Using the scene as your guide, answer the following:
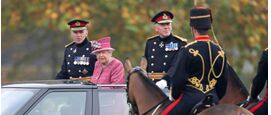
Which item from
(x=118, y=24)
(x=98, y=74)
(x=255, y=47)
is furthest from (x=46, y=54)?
(x=98, y=74)

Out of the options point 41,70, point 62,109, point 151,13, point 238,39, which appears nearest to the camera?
point 62,109

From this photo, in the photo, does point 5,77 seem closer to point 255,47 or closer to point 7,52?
point 7,52

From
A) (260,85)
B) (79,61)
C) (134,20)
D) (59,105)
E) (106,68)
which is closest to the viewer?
(260,85)

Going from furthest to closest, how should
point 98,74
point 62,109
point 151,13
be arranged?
point 151,13, point 98,74, point 62,109

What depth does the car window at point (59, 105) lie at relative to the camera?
442 inches

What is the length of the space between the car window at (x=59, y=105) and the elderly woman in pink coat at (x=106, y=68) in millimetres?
918

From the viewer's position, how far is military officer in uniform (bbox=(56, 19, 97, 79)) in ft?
42.1

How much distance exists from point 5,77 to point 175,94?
17970 millimetres

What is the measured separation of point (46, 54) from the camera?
28484 mm

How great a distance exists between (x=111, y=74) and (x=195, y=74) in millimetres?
2376

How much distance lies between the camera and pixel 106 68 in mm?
12102

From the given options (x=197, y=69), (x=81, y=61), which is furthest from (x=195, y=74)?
(x=81, y=61)

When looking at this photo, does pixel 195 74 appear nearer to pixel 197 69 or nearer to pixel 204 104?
pixel 197 69

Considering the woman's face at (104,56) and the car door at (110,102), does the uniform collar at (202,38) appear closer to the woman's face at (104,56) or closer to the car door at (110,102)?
the car door at (110,102)
